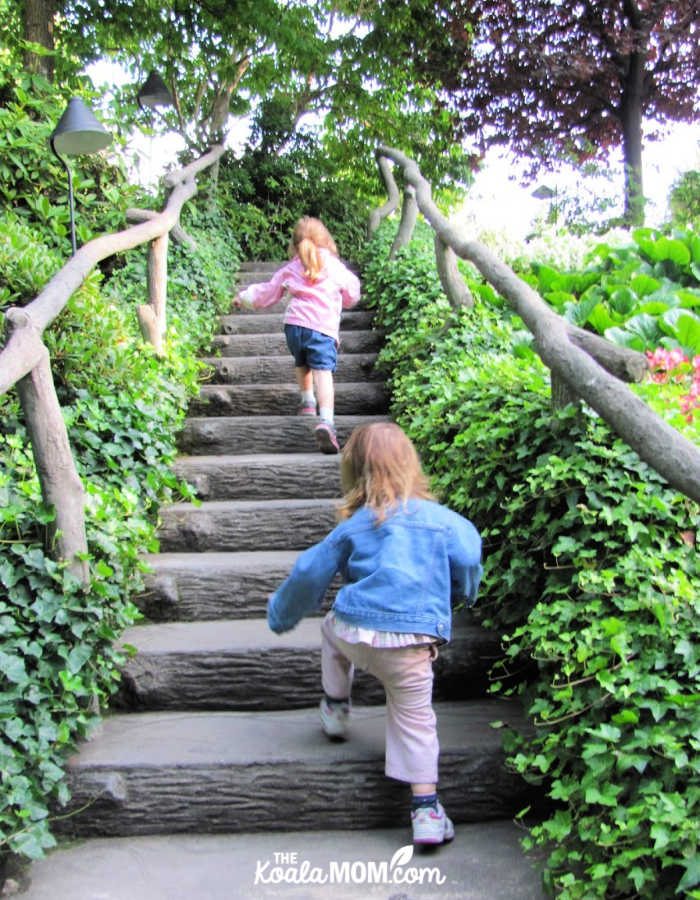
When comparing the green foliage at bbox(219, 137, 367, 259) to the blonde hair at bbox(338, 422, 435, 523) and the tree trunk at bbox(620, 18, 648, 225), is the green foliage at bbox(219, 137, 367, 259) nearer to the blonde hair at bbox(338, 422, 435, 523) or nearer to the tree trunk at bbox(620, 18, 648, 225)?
the tree trunk at bbox(620, 18, 648, 225)

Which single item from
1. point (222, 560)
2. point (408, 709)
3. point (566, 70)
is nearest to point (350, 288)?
point (222, 560)

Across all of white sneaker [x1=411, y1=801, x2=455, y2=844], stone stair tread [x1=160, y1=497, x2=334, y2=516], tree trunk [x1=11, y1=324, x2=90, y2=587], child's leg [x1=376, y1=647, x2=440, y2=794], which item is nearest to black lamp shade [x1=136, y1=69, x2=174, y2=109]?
stone stair tread [x1=160, y1=497, x2=334, y2=516]

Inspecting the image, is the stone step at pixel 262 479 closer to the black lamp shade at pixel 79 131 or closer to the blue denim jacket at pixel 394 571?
the blue denim jacket at pixel 394 571

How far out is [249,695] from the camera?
2.75 metres

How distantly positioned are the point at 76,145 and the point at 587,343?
4256 mm

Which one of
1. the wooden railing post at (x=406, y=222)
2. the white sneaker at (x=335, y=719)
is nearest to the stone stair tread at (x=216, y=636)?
the white sneaker at (x=335, y=719)

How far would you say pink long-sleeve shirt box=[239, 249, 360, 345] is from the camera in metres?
4.52

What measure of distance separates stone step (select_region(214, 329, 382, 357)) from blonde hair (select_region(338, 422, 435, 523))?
3.28 m

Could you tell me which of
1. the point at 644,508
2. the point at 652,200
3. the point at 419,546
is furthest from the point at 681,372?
the point at 652,200

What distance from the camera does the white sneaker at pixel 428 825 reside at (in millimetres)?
2178

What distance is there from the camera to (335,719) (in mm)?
2457

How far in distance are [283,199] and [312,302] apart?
228 inches

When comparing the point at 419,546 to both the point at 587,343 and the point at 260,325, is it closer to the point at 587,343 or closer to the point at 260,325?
the point at 587,343

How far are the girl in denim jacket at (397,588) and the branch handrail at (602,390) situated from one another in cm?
51
